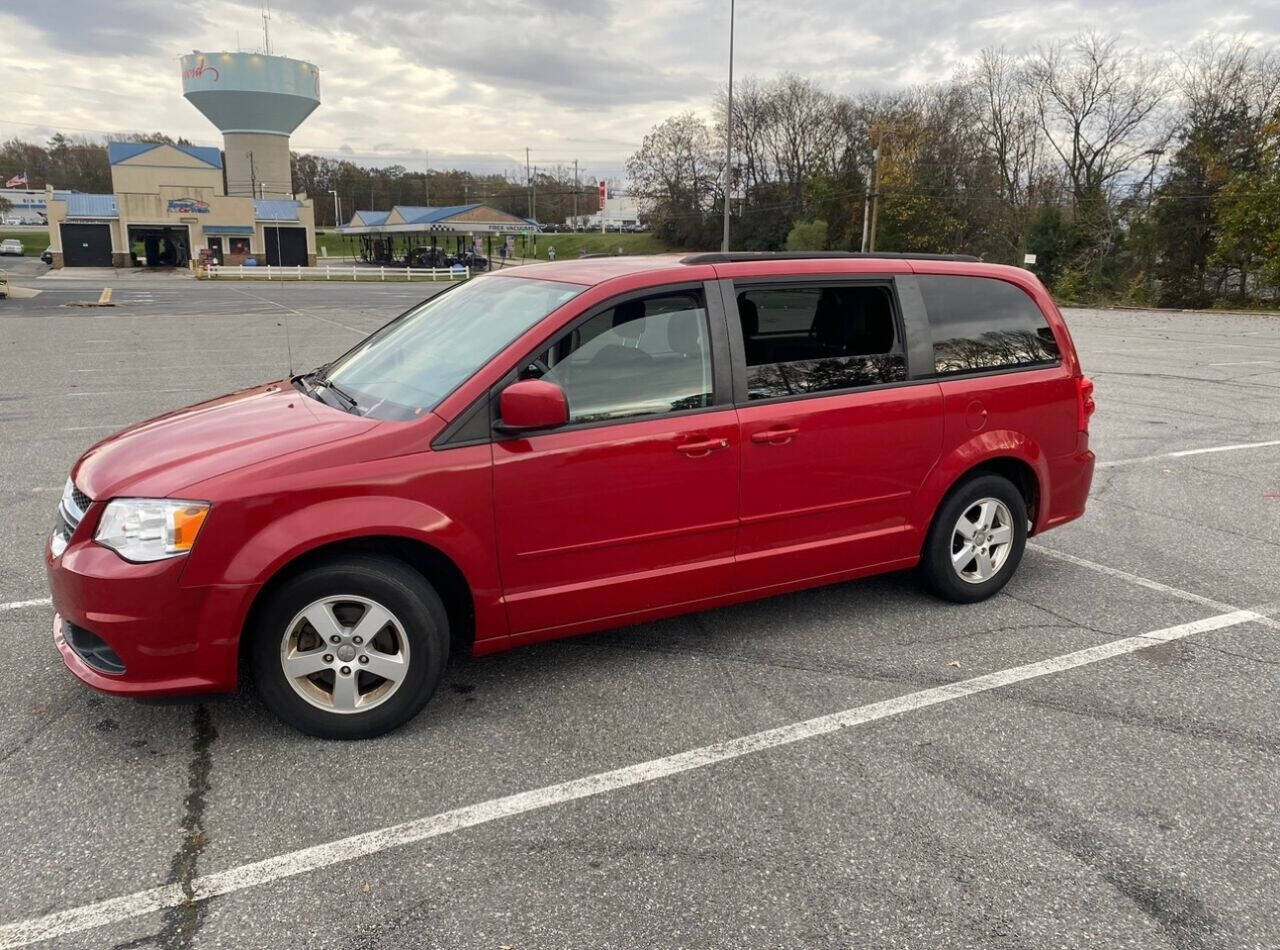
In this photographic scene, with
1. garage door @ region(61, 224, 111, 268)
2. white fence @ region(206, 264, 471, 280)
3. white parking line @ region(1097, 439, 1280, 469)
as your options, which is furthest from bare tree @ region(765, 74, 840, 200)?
white parking line @ region(1097, 439, 1280, 469)

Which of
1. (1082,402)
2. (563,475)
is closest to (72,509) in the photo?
(563,475)

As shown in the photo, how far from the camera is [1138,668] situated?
414 centimetres

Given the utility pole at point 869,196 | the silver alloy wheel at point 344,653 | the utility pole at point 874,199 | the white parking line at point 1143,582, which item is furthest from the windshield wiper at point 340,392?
the utility pole at point 869,196

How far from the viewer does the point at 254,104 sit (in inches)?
3130

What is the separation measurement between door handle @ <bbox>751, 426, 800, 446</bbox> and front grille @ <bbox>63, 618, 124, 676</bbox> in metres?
2.54

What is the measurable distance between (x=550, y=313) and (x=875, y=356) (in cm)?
164

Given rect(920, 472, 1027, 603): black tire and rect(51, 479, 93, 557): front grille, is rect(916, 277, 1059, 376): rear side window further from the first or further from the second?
rect(51, 479, 93, 557): front grille

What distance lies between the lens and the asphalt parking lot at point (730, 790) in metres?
2.56

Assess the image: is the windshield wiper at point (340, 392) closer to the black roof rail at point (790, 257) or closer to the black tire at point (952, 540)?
the black roof rail at point (790, 257)

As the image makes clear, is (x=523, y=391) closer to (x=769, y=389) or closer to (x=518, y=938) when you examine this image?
(x=769, y=389)

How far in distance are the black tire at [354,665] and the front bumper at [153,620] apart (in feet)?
0.38

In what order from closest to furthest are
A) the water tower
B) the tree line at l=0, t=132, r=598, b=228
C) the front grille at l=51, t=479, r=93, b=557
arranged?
the front grille at l=51, t=479, r=93, b=557 → the water tower → the tree line at l=0, t=132, r=598, b=228

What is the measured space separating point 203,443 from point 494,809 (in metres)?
1.74

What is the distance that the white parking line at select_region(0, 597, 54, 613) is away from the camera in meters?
4.60
